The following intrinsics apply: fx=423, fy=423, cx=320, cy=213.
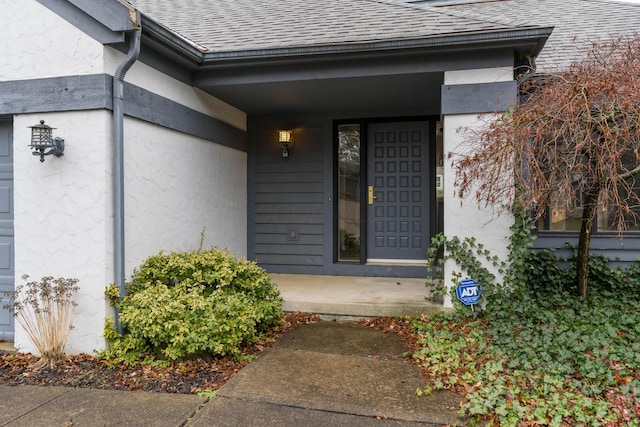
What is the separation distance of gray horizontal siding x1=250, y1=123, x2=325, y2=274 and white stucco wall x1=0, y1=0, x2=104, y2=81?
123 inches

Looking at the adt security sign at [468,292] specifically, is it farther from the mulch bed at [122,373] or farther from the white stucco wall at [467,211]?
the mulch bed at [122,373]

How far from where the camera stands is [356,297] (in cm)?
478

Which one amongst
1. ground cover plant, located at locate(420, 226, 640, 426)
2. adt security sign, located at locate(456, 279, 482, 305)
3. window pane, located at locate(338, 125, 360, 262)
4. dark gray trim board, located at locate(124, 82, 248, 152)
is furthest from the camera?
window pane, located at locate(338, 125, 360, 262)

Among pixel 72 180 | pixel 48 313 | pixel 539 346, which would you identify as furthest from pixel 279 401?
pixel 72 180

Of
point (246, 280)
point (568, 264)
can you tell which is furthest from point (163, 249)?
point (568, 264)

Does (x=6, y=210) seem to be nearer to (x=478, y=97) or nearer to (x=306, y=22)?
(x=306, y=22)

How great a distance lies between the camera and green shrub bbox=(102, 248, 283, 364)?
3.27m

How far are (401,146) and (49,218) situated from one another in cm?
441

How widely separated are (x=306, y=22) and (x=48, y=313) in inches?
162

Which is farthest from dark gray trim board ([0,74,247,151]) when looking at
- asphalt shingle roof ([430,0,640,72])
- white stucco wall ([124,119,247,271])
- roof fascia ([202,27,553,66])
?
asphalt shingle roof ([430,0,640,72])

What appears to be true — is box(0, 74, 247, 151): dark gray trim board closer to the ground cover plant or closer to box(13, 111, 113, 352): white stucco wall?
box(13, 111, 113, 352): white stucco wall

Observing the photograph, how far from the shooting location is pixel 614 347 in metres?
3.16

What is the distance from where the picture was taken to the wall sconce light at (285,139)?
6.31 m

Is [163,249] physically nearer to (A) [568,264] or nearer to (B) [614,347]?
(B) [614,347]
